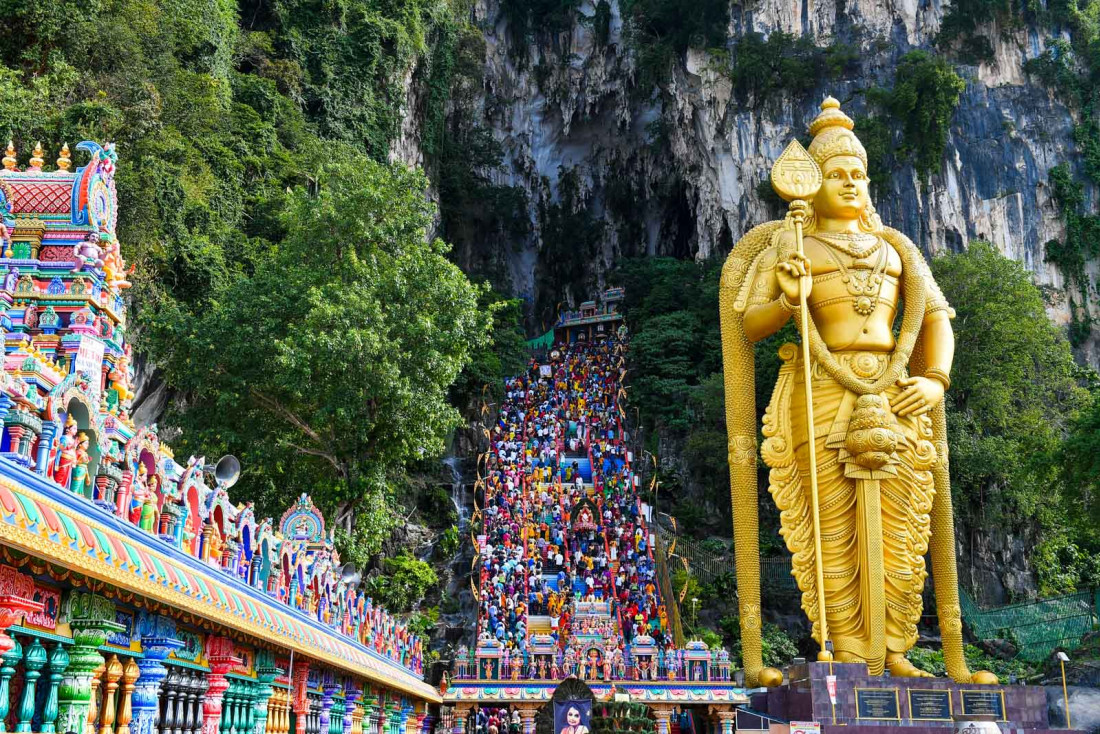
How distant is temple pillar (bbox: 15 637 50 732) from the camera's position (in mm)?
3408

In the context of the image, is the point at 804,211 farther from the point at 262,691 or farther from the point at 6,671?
the point at 6,671

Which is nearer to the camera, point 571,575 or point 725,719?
point 725,719

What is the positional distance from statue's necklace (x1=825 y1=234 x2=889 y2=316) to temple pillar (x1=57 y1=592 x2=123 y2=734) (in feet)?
24.1

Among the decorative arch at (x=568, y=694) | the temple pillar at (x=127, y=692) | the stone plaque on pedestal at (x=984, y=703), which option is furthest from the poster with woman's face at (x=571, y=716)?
the stone plaque on pedestal at (x=984, y=703)

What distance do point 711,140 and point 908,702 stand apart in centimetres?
2528

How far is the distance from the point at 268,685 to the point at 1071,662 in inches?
440

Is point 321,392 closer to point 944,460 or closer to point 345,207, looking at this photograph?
point 345,207

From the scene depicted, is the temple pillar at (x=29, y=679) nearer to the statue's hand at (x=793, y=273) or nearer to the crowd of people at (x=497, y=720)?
the statue's hand at (x=793, y=273)

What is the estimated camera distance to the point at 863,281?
952 centimetres

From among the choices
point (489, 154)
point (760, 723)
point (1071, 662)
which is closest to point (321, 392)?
point (760, 723)

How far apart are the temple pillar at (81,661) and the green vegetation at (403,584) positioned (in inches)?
537

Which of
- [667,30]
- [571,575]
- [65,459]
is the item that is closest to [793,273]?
[65,459]

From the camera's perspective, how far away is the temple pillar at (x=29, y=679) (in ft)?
11.2

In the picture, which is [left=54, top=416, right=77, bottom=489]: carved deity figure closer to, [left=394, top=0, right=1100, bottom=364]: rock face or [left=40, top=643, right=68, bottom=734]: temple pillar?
[left=40, top=643, right=68, bottom=734]: temple pillar
